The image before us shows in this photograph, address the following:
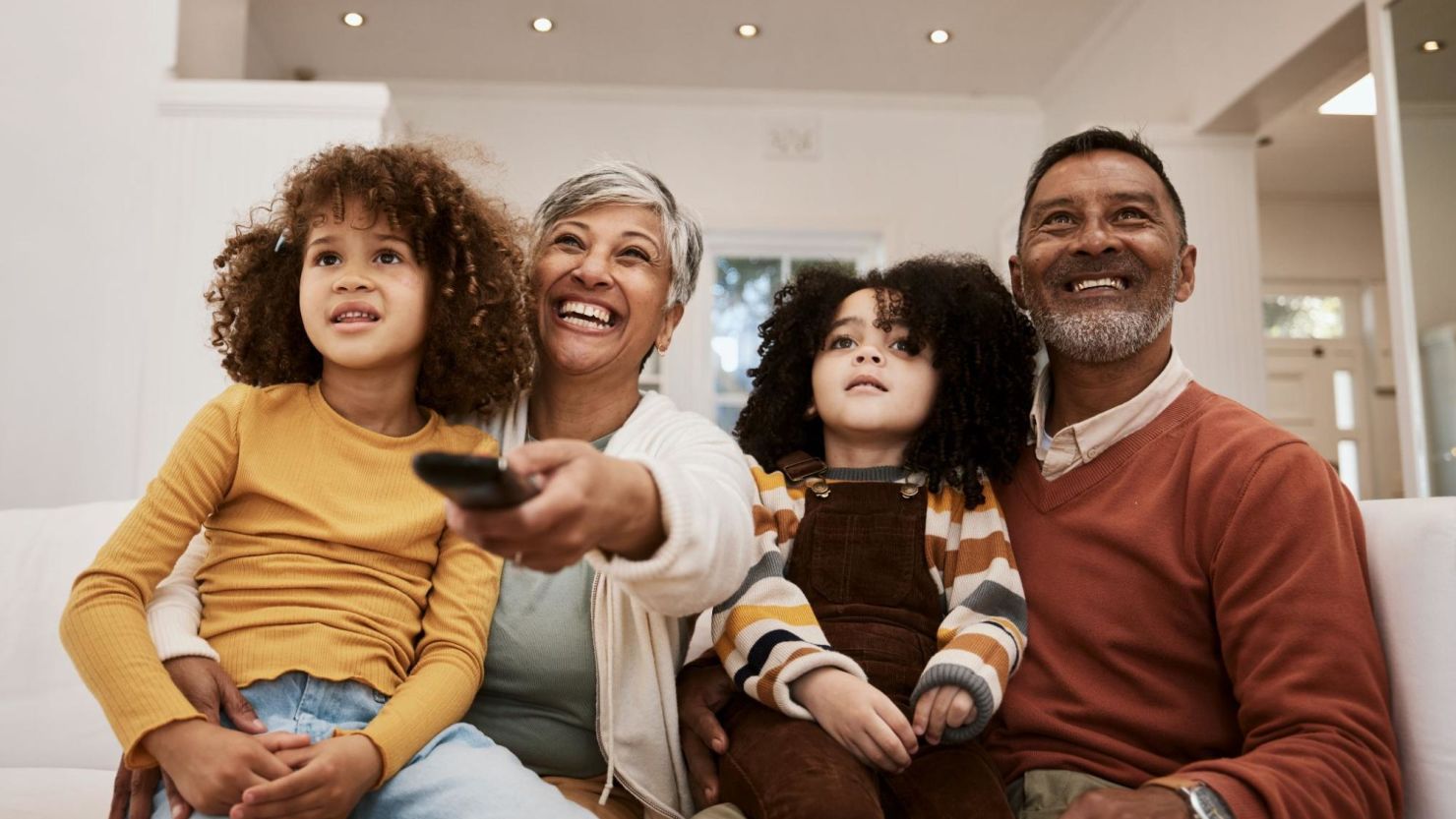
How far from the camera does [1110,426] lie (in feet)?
4.96

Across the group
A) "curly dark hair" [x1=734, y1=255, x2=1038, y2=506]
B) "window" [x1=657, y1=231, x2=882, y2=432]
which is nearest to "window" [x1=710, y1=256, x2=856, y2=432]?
"window" [x1=657, y1=231, x2=882, y2=432]

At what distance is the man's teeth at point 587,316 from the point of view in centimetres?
154

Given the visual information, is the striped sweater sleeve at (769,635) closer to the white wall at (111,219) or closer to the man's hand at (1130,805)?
the man's hand at (1130,805)

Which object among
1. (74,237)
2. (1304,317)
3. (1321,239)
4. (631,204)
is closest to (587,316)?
(631,204)

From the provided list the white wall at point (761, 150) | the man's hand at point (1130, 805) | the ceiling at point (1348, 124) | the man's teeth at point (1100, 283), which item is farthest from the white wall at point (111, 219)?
the ceiling at point (1348, 124)

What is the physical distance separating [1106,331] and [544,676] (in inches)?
36.8

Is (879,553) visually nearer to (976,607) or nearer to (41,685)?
(976,607)

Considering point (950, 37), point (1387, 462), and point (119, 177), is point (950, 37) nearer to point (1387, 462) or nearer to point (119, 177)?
point (119, 177)

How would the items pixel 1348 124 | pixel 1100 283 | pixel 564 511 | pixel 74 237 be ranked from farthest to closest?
pixel 1348 124 → pixel 74 237 → pixel 1100 283 → pixel 564 511

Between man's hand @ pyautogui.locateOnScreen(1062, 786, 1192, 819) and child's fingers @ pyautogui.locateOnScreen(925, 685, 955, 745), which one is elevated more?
child's fingers @ pyautogui.locateOnScreen(925, 685, 955, 745)

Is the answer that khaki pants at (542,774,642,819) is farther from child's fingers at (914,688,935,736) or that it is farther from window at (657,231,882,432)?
window at (657,231,882,432)

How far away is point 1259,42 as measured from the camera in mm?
4309

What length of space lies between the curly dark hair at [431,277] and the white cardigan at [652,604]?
11cm

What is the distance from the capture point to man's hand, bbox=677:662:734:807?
134cm
